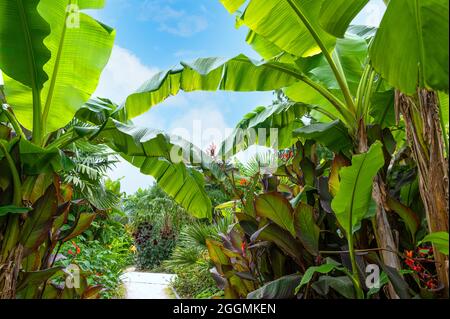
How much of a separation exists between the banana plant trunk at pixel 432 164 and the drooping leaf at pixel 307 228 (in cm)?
38

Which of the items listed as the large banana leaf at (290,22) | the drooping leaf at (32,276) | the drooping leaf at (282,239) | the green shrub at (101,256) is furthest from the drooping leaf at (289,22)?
the green shrub at (101,256)

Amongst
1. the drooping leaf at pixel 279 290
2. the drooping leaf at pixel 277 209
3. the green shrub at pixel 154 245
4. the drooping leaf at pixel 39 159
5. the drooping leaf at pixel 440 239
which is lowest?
the green shrub at pixel 154 245

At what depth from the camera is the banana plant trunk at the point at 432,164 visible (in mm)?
852

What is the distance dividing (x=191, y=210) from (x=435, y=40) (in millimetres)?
1526

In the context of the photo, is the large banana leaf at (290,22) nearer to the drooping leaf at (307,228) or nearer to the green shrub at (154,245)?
the drooping leaf at (307,228)

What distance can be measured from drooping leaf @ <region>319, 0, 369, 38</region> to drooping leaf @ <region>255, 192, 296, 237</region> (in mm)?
618

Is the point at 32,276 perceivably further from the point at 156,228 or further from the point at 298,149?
the point at 156,228

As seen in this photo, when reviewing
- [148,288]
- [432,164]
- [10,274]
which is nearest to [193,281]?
[148,288]

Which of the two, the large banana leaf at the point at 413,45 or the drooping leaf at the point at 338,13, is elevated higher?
the drooping leaf at the point at 338,13

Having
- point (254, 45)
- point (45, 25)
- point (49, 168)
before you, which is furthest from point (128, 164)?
point (254, 45)

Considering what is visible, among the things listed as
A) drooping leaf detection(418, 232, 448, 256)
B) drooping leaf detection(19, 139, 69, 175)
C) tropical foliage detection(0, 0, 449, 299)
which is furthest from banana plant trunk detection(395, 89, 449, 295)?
drooping leaf detection(19, 139, 69, 175)

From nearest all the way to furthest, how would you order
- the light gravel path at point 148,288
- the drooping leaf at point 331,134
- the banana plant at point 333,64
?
1. the banana plant at point 333,64
2. the drooping leaf at point 331,134
3. the light gravel path at point 148,288

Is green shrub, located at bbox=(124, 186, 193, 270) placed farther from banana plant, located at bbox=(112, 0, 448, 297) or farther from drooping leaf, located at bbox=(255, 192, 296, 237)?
drooping leaf, located at bbox=(255, 192, 296, 237)
